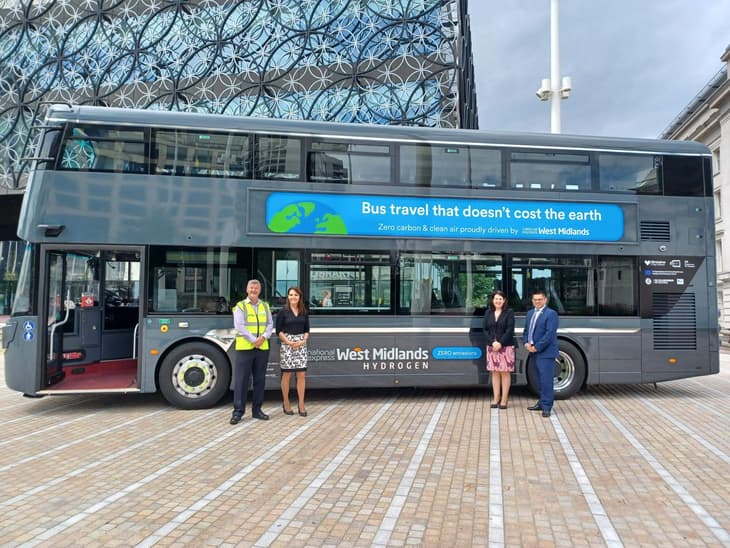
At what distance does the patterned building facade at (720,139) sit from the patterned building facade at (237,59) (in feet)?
55.5

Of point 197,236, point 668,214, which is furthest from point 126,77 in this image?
point 668,214

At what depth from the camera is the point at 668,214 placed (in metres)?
8.09

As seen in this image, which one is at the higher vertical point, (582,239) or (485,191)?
(485,191)

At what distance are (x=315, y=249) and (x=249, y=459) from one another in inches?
132

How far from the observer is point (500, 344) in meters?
7.19

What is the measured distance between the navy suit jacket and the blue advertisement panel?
58.0 inches

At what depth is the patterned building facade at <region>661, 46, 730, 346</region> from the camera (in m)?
30.3

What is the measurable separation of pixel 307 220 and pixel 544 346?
3909 mm

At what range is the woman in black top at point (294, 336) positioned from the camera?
6.78 m

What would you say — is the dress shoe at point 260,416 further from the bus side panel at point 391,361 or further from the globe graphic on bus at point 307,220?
the globe graphic on bus at point 307,220

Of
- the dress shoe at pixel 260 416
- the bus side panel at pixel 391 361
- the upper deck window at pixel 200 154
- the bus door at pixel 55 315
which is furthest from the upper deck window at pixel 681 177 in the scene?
the bus door at pixel 55 315

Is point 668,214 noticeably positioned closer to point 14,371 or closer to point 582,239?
point 582,239

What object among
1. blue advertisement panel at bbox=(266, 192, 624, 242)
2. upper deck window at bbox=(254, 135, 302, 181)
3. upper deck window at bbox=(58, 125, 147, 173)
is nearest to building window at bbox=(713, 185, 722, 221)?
blue advertisement panel at bbox=(266, 192, 624, 242)

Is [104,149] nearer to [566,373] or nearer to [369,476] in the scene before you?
[369,476]
